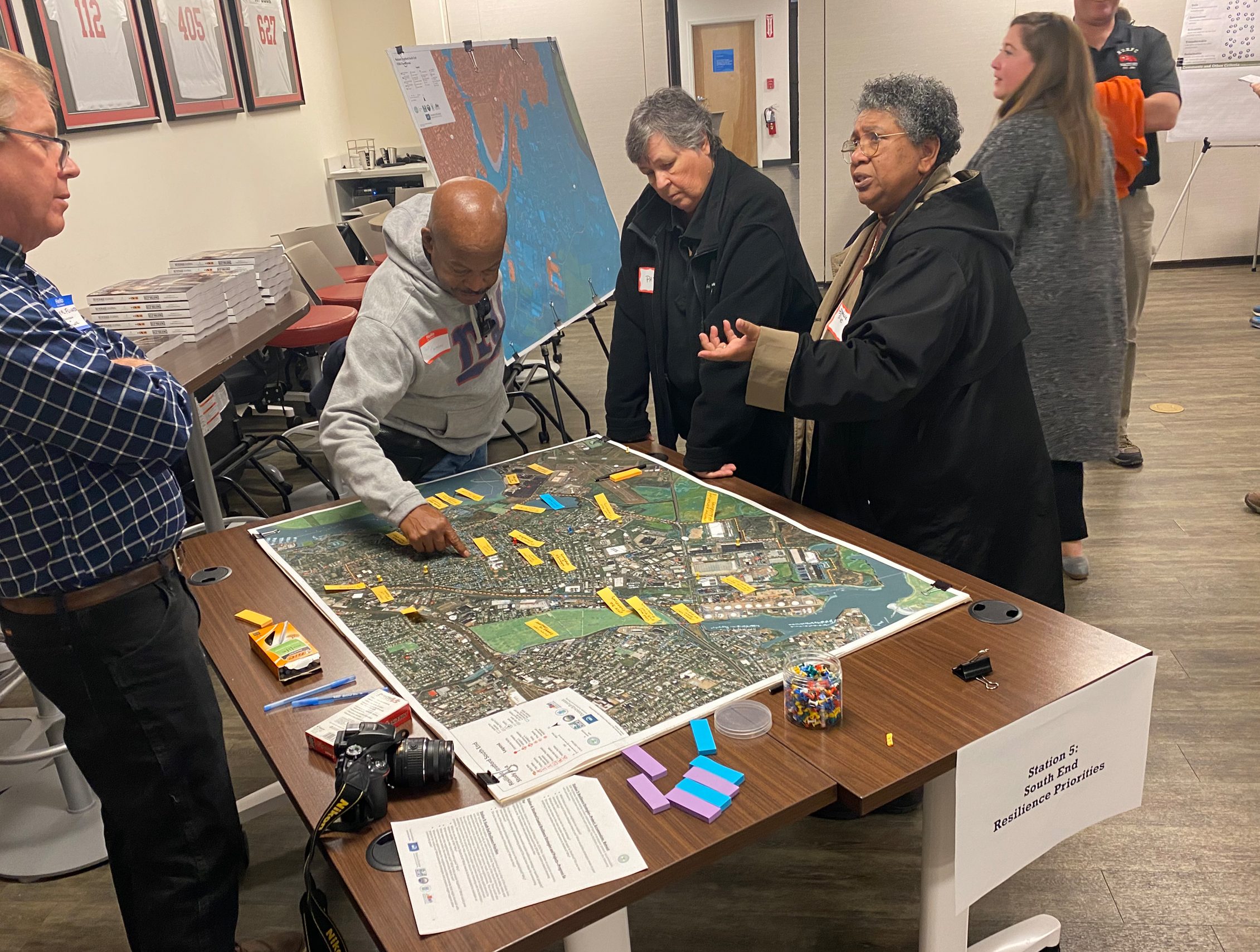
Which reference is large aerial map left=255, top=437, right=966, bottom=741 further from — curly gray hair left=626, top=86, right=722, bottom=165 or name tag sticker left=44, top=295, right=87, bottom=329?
curly gray hair left=626, top=86, right=722, bottom=165

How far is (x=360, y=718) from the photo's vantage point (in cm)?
134

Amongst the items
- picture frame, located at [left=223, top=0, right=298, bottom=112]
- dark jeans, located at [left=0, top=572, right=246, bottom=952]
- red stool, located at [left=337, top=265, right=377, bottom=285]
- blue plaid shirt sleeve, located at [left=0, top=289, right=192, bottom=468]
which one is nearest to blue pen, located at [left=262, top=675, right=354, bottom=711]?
dark jeans, located at [left=0, top=572, right=246, bottom=952]

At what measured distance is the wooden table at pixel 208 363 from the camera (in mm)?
2707

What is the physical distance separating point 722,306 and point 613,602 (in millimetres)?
924

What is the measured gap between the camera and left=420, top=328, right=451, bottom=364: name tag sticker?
2.09m

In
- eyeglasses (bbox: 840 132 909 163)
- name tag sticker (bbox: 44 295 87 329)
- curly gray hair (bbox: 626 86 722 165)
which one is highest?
curly gray hair (bbox: 626 86 722 165)

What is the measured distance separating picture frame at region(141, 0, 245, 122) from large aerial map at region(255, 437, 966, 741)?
3936mm

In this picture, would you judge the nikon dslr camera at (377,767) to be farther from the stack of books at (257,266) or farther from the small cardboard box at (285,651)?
the stack of books at (257,266)

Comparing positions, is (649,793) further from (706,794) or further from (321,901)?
(321,901)

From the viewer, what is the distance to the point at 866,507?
208 cm

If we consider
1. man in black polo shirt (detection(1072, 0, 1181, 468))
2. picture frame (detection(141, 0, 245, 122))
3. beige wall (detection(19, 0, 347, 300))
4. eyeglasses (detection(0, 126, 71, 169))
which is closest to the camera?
eyeglasses (detection(0, 126, 71, 169))

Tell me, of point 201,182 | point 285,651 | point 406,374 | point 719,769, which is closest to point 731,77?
point 201,182

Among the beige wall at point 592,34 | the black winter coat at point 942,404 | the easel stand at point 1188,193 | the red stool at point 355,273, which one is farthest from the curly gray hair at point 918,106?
the easel stand at point 1188,193

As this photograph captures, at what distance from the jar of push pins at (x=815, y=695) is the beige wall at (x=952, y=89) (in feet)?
21.4
